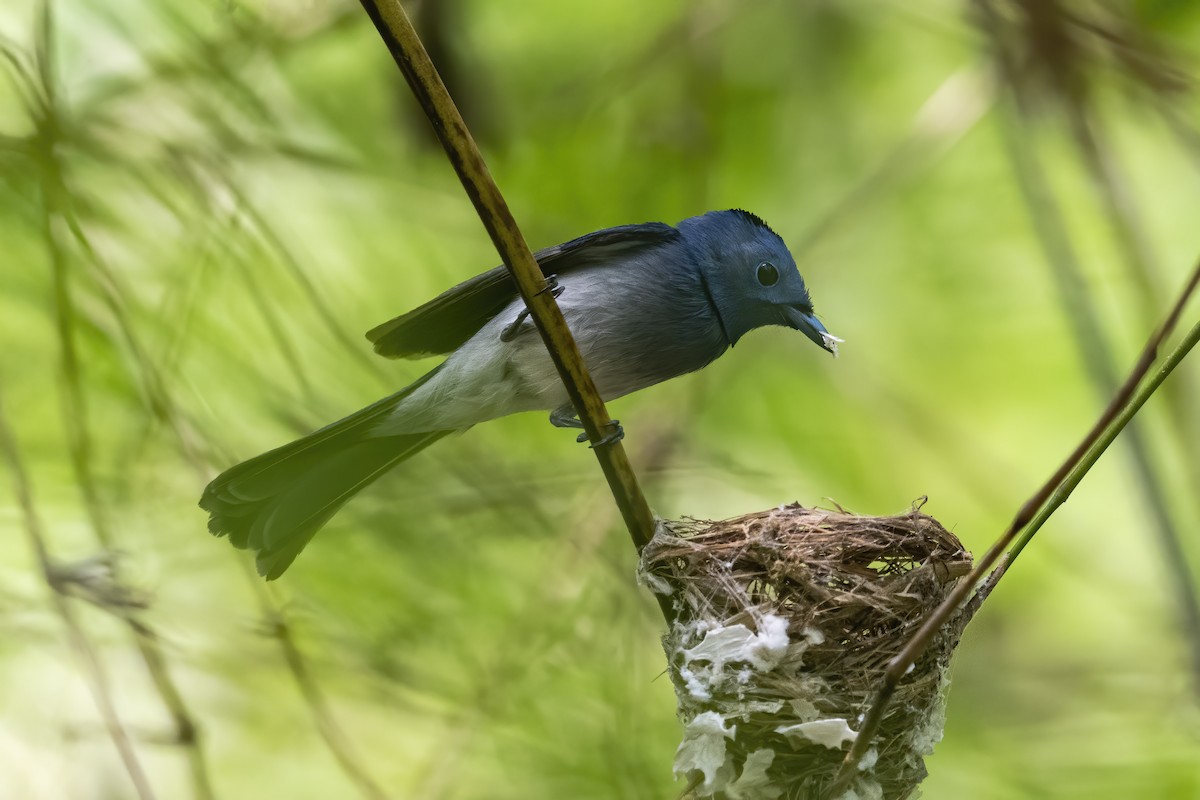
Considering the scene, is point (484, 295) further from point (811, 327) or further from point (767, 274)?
point (811, 327)

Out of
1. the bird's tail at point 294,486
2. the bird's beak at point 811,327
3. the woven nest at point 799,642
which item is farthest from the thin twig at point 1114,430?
the bird's tail at point 294,486

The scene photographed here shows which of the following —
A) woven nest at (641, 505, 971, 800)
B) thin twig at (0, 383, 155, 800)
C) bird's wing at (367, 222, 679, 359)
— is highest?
bird's wing at (367, 222, 679, 359)

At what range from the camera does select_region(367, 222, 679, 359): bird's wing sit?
3.14m

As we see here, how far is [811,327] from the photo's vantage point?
3270mm

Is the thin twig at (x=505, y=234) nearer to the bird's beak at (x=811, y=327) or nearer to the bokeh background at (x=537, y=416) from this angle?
the bird's beak at (x=811, y=327)

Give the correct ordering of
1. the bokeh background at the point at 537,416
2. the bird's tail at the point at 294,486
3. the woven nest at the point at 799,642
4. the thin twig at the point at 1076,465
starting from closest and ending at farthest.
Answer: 1. the thin twig at the point at 1076,465
2. the woven nest at the point at 799,642
3. the bird's tail at the point at 294,486
4. the bokeh background at the point at 537,416

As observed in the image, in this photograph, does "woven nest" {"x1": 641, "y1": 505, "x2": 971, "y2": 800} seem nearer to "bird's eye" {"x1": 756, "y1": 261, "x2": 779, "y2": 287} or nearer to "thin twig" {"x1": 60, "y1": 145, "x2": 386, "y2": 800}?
"bird's eye" {"x1": 756, "y1": 261, "x2": 779, "y2": 287}

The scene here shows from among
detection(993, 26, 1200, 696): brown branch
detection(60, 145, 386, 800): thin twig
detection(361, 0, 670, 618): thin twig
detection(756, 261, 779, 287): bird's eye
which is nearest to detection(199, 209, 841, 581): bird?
detection(756, 261, 779, 287): bird's eye

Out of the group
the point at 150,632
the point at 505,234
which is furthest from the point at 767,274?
the point at 150,632

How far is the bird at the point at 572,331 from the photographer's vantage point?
10.4ft

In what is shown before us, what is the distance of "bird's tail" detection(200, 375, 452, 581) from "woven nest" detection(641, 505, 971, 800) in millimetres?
940

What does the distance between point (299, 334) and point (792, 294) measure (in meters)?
1.79

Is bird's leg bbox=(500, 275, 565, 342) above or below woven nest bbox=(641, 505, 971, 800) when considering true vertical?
above

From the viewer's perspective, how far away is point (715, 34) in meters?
5.12
